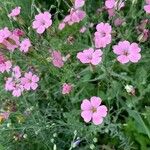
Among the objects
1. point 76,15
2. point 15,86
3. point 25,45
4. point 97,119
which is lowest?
point 97,119

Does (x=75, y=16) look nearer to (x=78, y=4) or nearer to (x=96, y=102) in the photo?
(x=78, y=4)

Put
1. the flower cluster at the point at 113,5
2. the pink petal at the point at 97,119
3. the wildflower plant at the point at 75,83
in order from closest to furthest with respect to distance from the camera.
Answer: the pink petal at the point at 97,119 → the wildflower plant at the point at 75,83 → the flower cluster at the point at 113,5

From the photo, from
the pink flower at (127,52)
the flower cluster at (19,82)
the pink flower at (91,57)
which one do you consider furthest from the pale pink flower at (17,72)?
the pink flower at (127,52)

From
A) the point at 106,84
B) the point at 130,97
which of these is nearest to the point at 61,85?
the point at 106,84

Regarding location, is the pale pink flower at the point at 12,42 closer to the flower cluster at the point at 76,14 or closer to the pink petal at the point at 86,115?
the flower cluster at the point at 76,14

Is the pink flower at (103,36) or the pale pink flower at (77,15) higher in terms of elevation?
the pale pink flower at (77,15)

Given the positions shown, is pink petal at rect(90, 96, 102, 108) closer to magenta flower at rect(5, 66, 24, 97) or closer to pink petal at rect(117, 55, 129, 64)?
pink petal at rect(117, 55, 129, 64)

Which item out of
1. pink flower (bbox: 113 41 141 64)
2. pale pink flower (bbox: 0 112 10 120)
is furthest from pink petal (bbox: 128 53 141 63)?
pale pink flower (bbox: 0 112 10 120)

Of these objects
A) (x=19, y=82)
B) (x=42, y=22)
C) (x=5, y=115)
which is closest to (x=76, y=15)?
(x=42, y=22)
